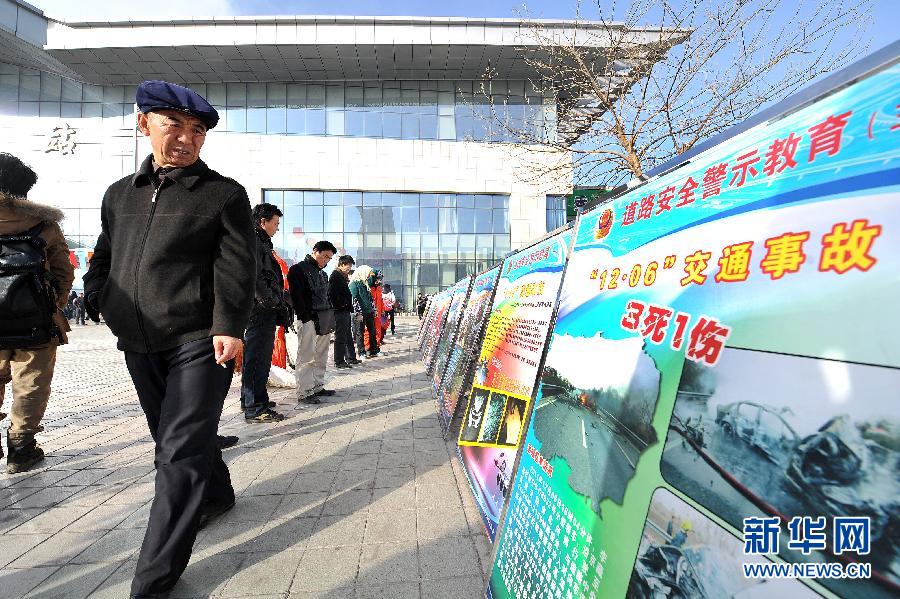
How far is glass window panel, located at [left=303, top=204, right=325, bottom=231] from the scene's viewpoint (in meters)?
24.8

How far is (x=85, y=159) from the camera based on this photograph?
24.8m

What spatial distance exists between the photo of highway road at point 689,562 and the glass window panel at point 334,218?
82.6 ft

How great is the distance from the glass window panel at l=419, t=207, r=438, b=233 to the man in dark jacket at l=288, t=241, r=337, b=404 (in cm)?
1983

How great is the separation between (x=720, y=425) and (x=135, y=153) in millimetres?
32046

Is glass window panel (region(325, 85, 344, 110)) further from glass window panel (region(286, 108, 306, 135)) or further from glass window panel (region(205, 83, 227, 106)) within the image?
glass window panel (region(205, 83, 227, 106))

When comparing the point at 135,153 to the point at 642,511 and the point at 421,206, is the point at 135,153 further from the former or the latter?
the point at 642,511

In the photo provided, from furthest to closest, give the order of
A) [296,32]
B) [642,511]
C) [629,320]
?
[296,32] → [629,320] → [642,511]

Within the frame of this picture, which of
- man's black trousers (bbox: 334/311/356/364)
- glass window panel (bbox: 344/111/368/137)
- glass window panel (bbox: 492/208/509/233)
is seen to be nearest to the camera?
man's black trousers (bbox: 334/311/356/364)

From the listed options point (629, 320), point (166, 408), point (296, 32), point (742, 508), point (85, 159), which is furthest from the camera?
point (85, 159)

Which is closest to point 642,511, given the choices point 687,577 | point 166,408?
point 687,577

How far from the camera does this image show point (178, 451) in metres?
1.86

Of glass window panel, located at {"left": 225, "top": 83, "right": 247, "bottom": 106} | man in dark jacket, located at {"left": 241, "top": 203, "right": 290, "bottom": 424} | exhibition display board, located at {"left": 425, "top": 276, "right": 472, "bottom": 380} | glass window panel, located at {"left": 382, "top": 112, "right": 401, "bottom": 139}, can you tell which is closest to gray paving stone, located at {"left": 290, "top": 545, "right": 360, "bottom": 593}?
man in dark jacket, located at {"left": 241, "top": 203, "right": 290, "bottom": 424}

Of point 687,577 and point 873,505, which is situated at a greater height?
point 873,505

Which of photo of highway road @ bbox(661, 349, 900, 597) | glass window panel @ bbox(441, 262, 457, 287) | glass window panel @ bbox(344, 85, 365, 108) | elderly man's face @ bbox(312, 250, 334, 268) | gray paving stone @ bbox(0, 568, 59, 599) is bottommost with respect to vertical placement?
gray paving stone @ bbox(0, 568, 59, 599)
